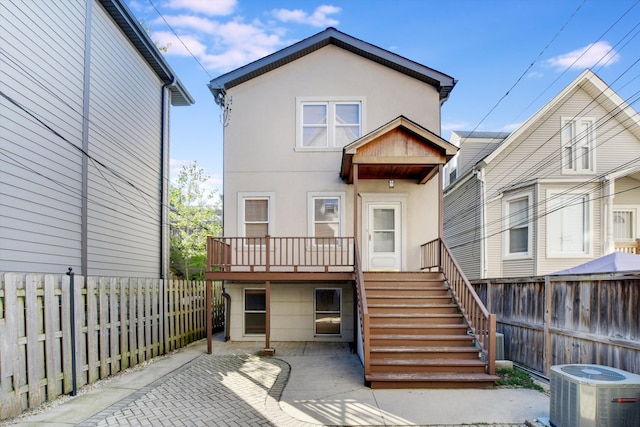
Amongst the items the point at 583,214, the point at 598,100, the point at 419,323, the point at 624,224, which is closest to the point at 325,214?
the point at 419,323

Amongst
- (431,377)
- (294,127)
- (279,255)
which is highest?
(294,127)

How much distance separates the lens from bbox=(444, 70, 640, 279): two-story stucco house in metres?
11.5

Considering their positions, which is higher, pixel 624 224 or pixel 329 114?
pixel 329 114

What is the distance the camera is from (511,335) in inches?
284

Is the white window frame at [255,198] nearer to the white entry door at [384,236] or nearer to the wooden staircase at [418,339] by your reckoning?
the white entry door at [384,236]

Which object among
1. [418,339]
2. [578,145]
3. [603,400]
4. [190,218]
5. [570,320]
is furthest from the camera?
[190,218]

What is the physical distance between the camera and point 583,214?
38.0 ft

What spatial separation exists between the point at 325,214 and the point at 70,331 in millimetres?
6299

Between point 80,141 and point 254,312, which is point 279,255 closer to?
point 254,312

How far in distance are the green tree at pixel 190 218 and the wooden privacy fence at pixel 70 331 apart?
28.5ft

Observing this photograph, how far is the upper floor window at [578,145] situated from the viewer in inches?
475

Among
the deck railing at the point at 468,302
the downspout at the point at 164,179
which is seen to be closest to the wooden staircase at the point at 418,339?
the deck railing at the point at 468,302

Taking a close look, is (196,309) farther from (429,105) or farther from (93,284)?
(429,105)

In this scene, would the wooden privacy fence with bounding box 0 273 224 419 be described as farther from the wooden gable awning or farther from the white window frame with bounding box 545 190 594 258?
the white window frame with bounding box 545 190 594 258
